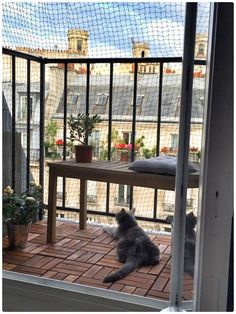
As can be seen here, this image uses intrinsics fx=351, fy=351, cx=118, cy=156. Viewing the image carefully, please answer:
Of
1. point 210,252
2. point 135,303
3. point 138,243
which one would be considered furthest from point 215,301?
point 138,243

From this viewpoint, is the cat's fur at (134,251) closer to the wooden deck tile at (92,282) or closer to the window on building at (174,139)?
the wooden deck tile at (92,282)

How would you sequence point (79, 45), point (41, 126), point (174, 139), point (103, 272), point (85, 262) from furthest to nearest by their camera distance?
point (41, 126) < point (79, 45) < point (174, 139) < point (85, 262) < point (103, 272)

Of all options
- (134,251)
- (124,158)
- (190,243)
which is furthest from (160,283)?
(124,158)

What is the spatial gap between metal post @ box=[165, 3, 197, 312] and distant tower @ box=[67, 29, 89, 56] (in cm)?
102

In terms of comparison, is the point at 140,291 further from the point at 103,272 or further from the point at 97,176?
the point at 97,176

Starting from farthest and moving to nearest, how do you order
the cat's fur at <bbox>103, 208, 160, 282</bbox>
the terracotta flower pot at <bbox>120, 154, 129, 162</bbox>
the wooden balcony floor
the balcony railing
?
the terracotta flower pot at <bbox>120, 154, 129, 162</bbox>
the balcony railing
the cat's fur at <bbox>103, 208, 160, 282</bbox>
the wooden balcony floor

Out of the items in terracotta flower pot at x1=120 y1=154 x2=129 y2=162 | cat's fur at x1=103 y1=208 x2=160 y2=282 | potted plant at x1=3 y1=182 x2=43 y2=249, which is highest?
terracotta flower pot at x1=120 y1=154 x2=129 y2=162

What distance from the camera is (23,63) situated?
2.70m

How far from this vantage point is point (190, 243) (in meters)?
1.31

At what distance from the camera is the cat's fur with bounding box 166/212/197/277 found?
129 centimetres

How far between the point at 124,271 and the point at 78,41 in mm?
1464

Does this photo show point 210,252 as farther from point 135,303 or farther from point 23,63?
point 23,63

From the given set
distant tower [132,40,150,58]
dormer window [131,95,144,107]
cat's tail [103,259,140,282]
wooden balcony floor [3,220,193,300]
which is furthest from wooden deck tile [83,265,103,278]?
distant tower [132,40,150,58]

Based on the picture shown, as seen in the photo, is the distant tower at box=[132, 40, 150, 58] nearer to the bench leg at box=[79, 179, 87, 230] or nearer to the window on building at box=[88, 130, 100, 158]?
the window on building at box=[88, 130, 100, 158]
